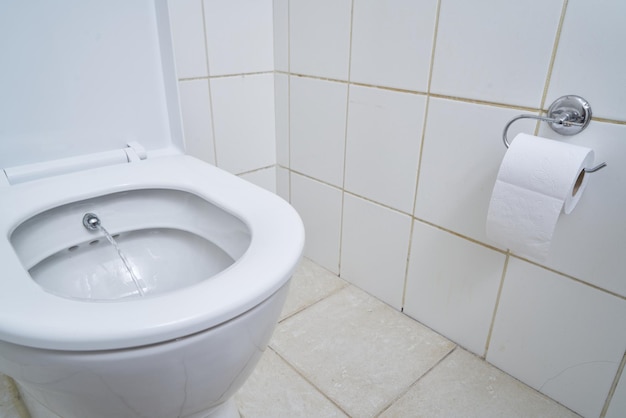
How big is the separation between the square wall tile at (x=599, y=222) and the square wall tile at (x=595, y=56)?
4cm

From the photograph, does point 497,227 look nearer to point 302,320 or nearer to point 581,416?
point 581,416

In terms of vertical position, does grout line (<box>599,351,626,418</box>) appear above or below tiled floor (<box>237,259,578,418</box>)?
above

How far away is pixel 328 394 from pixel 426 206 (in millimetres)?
406

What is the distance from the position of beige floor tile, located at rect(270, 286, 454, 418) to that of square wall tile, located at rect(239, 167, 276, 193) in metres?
0.36

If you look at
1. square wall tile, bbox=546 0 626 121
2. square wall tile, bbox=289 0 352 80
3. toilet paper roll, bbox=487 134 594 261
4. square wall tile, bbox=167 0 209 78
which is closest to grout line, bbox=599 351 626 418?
toilet paper roll, bbox=487 134 594 261

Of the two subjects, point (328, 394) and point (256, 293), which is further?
point (328, 394)

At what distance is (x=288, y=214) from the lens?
545 millimetres

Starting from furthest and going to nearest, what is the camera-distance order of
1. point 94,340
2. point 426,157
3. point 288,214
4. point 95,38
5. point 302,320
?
1. point 302,320
2. point 426,157
3. point 95,38
4. point 288,214
5. point 94,340

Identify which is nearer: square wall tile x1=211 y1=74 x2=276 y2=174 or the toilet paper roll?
the toilet paper roll

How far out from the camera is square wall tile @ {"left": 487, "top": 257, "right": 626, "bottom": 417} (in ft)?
2.15

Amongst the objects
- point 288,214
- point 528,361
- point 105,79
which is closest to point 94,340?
point 288,214

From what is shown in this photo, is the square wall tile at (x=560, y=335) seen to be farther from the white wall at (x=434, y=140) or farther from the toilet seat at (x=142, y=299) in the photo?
the toilet seat at (x=142, y=299)

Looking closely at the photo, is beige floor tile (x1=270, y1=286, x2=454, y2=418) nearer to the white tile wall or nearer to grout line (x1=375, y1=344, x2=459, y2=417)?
grout line (x1=375, y1=344, x2=459, y2=417)

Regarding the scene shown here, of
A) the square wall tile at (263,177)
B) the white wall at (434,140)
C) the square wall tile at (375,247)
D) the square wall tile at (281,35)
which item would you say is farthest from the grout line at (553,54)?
the square wall tile at (263,177)
